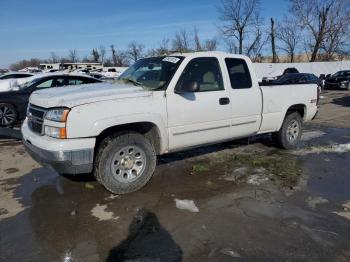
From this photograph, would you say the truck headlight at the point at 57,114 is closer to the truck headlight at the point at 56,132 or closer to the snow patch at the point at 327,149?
the truck headlight at the point at 56,132

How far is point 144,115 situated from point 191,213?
1.43 m

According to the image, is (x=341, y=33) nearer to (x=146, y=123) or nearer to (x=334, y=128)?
(x=334, y=128)

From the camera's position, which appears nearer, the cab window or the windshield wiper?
the windshield wiper

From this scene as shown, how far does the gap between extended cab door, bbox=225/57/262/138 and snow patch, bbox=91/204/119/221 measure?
2602 millimetres

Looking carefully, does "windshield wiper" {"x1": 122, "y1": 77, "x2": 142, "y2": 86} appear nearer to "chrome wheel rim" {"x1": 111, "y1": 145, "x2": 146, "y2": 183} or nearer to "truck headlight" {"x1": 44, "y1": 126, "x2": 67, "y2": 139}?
"chrome wheel rim" {"x1": 111, "y1": 145, "x2": 146, "y2": 183}

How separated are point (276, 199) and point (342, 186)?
124 cm

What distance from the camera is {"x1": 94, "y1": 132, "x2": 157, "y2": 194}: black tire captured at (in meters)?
4.79

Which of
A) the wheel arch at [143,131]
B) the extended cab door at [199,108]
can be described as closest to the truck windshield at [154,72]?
the extended cab door at [199,108]

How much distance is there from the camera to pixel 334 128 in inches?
407

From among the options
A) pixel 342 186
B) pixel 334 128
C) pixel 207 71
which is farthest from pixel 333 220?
pixel 334 128

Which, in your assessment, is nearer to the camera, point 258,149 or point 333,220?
point 333,220

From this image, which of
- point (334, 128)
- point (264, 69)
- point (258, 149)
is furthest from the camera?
point (264, 69)

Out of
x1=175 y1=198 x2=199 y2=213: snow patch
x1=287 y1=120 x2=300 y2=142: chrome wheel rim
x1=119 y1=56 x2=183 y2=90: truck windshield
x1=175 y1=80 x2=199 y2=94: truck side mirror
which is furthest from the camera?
x1=287 y1=120 x2=300 y2=142: chrome wheel rim

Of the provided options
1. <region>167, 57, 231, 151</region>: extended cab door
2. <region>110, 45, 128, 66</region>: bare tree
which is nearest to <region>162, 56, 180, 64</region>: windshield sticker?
<region>167, 57, 231, 151</region>: extended cab door
